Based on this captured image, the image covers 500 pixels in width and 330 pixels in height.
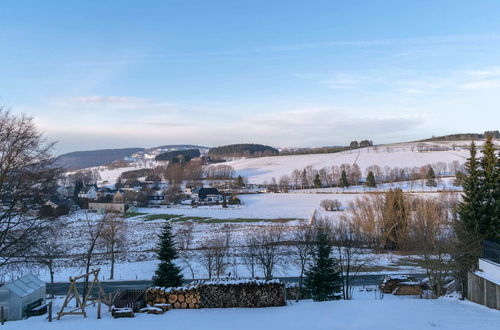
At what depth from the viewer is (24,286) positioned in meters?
15.8

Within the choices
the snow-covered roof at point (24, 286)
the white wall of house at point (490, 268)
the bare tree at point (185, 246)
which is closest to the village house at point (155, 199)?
the bare tree at point (185, 246)

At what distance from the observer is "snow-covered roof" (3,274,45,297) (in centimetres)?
1480

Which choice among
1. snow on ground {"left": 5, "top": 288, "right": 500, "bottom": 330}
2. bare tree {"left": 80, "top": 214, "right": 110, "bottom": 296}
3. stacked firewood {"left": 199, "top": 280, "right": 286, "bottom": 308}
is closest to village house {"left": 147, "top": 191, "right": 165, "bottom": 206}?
bare tree {"left": 80, "top": 214, "right": 110, "bottom": 296}

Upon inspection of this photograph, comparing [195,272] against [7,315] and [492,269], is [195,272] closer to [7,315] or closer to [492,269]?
[7,315]

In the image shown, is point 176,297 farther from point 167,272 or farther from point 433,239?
point 433,239

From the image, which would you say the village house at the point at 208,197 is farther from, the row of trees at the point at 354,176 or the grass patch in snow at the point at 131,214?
the grass patch in snow at the point at 131,214

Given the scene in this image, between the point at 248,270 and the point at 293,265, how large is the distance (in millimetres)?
3965

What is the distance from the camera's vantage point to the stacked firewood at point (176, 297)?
47.7ft

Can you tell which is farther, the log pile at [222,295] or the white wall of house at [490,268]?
the log pile at [222,295]

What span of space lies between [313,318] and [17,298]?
37.9 ft

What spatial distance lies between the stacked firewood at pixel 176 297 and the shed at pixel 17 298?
16.7 ft

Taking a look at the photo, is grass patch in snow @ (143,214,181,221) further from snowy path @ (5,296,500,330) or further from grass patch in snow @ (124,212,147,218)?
snowy path @ (5,296,500,330)

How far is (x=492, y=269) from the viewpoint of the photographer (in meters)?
14.5

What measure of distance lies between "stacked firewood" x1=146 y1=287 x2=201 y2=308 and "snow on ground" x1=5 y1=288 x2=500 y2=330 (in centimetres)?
43
